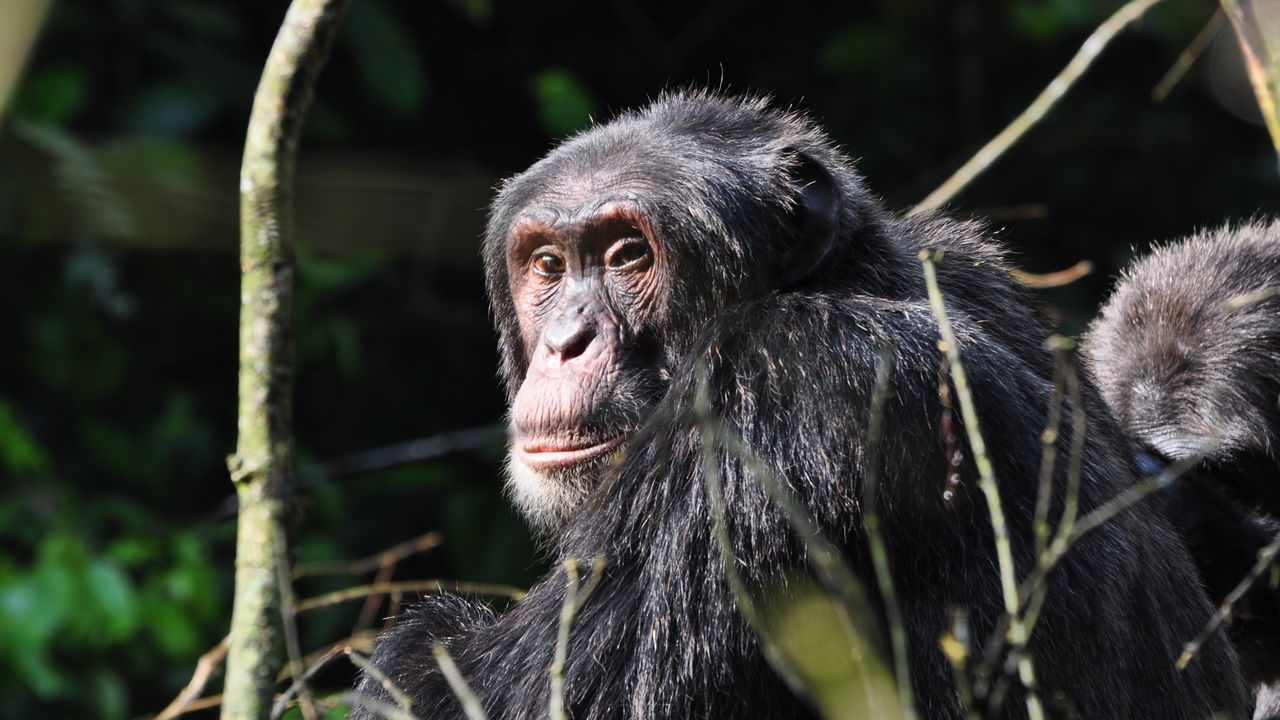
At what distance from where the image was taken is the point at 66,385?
7281 mm

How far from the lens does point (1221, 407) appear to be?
367 cm

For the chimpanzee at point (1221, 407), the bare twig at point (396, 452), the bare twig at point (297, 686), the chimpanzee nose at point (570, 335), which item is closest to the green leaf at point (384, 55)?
the bare twig at point (396, 452)

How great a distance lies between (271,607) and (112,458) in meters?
5.19

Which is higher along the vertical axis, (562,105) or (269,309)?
(562,105)

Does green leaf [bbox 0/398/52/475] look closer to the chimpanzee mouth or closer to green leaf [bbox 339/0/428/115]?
green leaf [bbox 339/0/428/115]

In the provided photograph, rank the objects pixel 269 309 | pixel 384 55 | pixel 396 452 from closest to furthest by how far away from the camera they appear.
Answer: pixel 269 309 → pixel 396 452 → pixel 384 55

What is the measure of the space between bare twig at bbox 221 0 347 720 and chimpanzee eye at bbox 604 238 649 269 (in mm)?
989

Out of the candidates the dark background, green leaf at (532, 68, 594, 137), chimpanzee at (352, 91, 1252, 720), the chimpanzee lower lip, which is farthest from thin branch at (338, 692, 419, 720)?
green leaf at (532, 68, 594, 137)

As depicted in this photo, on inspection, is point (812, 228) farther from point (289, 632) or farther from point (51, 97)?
point (51, 97)

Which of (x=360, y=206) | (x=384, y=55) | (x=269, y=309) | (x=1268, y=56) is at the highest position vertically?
→ (x=384, y=55)

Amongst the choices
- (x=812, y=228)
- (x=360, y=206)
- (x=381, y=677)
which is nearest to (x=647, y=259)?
(x=812, y=228)

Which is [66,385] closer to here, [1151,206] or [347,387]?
[347,387]

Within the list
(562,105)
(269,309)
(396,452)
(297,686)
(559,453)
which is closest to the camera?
(297,686)

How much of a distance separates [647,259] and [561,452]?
1.87 ft
